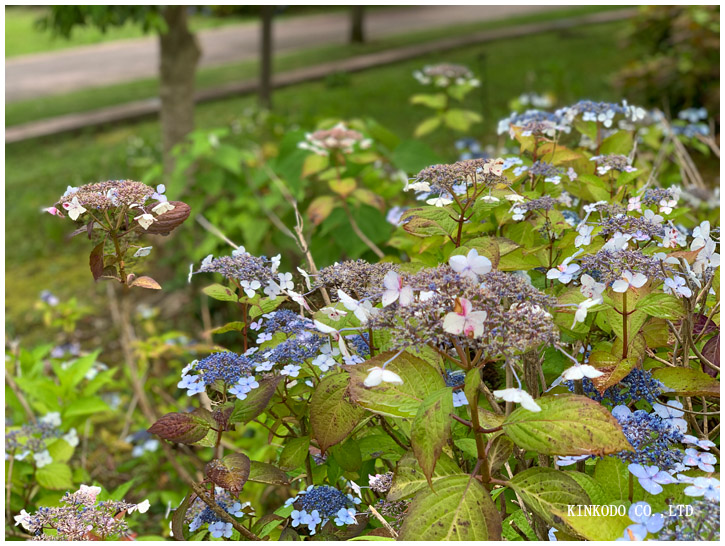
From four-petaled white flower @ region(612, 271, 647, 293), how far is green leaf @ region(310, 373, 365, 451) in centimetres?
39

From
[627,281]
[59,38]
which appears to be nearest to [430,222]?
[627,281]

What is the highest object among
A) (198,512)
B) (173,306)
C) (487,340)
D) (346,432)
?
A: (487,340)

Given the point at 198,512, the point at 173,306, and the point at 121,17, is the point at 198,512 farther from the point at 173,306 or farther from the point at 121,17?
the point at 121,17

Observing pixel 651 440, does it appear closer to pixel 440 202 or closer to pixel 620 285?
pixel 620 285

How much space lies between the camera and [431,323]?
2.64 ft

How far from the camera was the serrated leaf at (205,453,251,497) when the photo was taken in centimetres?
96

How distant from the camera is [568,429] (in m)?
0.81

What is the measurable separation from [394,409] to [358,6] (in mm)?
12150

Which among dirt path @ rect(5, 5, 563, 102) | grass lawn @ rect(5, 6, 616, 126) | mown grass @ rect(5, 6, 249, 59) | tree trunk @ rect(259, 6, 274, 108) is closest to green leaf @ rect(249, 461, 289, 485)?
tree trunk @ rect(259, 6, 274, 108)

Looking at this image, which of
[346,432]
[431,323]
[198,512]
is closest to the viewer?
[431,323]

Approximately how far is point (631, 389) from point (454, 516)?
1.15 ft

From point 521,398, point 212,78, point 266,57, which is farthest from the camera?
point 212,78

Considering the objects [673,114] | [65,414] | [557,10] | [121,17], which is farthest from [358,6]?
[65,414]

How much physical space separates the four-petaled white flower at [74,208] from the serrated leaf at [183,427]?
12.5 inches
